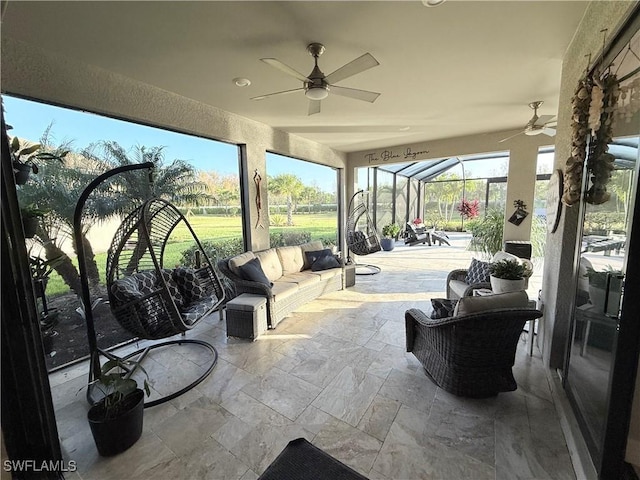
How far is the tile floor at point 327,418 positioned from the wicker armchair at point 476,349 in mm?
129

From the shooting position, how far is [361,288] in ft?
16.6

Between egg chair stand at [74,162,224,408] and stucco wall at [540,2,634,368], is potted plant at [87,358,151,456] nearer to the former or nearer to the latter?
egg chair stand at [74,162,224,408]

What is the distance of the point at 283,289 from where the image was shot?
3.79 meters

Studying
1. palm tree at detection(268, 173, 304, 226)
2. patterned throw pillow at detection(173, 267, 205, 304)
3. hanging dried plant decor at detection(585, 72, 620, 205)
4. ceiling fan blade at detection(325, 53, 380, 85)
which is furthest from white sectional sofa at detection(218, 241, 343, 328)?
hanging dried plant decor at detection(585, 72, 620, 205)

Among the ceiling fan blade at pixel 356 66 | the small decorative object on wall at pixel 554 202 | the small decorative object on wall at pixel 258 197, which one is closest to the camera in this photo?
the ceiling fan blade at pixel 356 66

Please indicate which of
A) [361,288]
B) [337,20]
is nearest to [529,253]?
[361,288]

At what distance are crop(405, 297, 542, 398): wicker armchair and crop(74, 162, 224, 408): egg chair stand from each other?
6.82 ft

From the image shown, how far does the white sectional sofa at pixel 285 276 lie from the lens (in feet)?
11.5

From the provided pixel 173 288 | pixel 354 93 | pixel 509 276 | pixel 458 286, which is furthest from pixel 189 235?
pixel 509 276

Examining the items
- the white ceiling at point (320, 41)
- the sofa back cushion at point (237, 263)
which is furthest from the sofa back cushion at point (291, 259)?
the white ceiling at point (320, 41)

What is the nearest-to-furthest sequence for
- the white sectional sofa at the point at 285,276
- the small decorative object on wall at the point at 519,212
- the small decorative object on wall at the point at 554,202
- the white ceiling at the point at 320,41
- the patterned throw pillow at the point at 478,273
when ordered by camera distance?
1. the white ceiling at the point at 320,41
2. the small decorative object on wall at the point at 554,202
3. the patterned throw pillow at the point at 478,273
4. the white sectional sofa at the point at 285,276
5. the small decorative object on wall at the point at 519,212

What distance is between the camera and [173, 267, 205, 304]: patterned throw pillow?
10.5 feet

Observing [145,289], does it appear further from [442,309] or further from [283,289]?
[442,309]

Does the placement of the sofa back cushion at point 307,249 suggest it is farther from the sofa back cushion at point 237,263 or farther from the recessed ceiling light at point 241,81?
the recessed ceiling light at point 241,81
